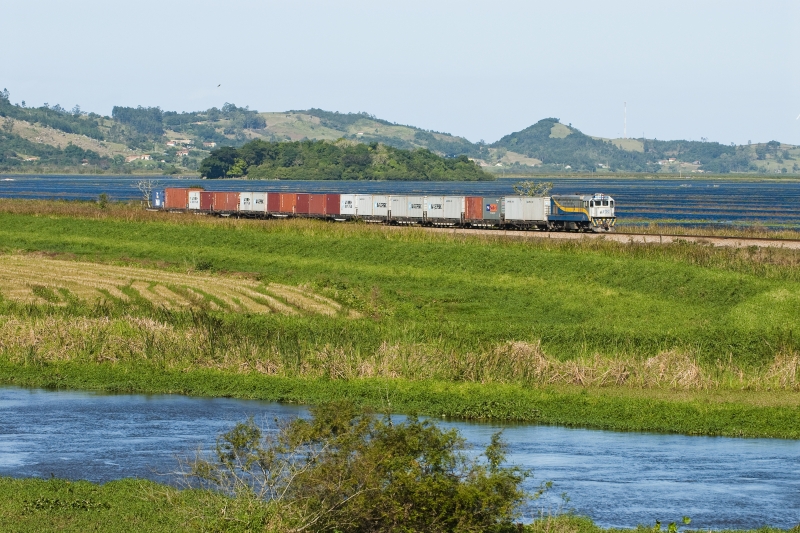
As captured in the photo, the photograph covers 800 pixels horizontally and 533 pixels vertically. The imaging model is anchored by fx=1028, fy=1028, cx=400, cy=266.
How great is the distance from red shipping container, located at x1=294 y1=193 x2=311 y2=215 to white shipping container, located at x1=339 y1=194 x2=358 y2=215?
412 cm

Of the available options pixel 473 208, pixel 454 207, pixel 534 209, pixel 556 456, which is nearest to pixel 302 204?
pixel 454 207

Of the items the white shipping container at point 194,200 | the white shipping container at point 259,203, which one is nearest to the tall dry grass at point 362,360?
the white shipping container at point 259,203

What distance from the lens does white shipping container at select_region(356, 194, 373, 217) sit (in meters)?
101

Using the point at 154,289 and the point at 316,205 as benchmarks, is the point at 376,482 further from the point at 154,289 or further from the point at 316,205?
the point at 316,205

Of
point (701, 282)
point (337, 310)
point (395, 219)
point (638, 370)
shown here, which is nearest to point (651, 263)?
point (701, 282)

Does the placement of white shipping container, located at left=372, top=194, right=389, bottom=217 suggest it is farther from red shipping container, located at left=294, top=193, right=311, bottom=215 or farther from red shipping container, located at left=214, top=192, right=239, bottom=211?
red shipping container, located at left=214, top=192, right=239, bottom=211

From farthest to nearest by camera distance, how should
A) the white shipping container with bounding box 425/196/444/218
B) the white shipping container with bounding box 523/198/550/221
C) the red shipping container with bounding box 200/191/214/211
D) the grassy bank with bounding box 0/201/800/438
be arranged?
1. the red shipping container with bounding box 200/191/214/211
2. the white shipping container with bounding box 425/196/444/218
3. the white shipping container with bounding box 523/198/550/221
4. the grassy bank with bounding box 0/201/800/438

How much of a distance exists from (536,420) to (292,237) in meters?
47.1

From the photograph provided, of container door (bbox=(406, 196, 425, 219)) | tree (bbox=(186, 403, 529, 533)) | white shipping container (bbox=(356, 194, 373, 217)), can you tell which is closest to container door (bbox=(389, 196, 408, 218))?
container door (bbox=(406, 196, 425, 219))

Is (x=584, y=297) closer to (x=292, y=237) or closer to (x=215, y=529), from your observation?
(x=292, y=237)

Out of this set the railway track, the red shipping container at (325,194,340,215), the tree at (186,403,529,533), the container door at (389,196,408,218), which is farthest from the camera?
the red shipping container at (325,194,340,215)

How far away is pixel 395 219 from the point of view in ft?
330

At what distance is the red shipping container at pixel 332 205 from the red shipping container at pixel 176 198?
1969cm

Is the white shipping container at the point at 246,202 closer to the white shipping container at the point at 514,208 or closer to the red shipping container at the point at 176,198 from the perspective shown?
the red shipping container at the point at 176,198
